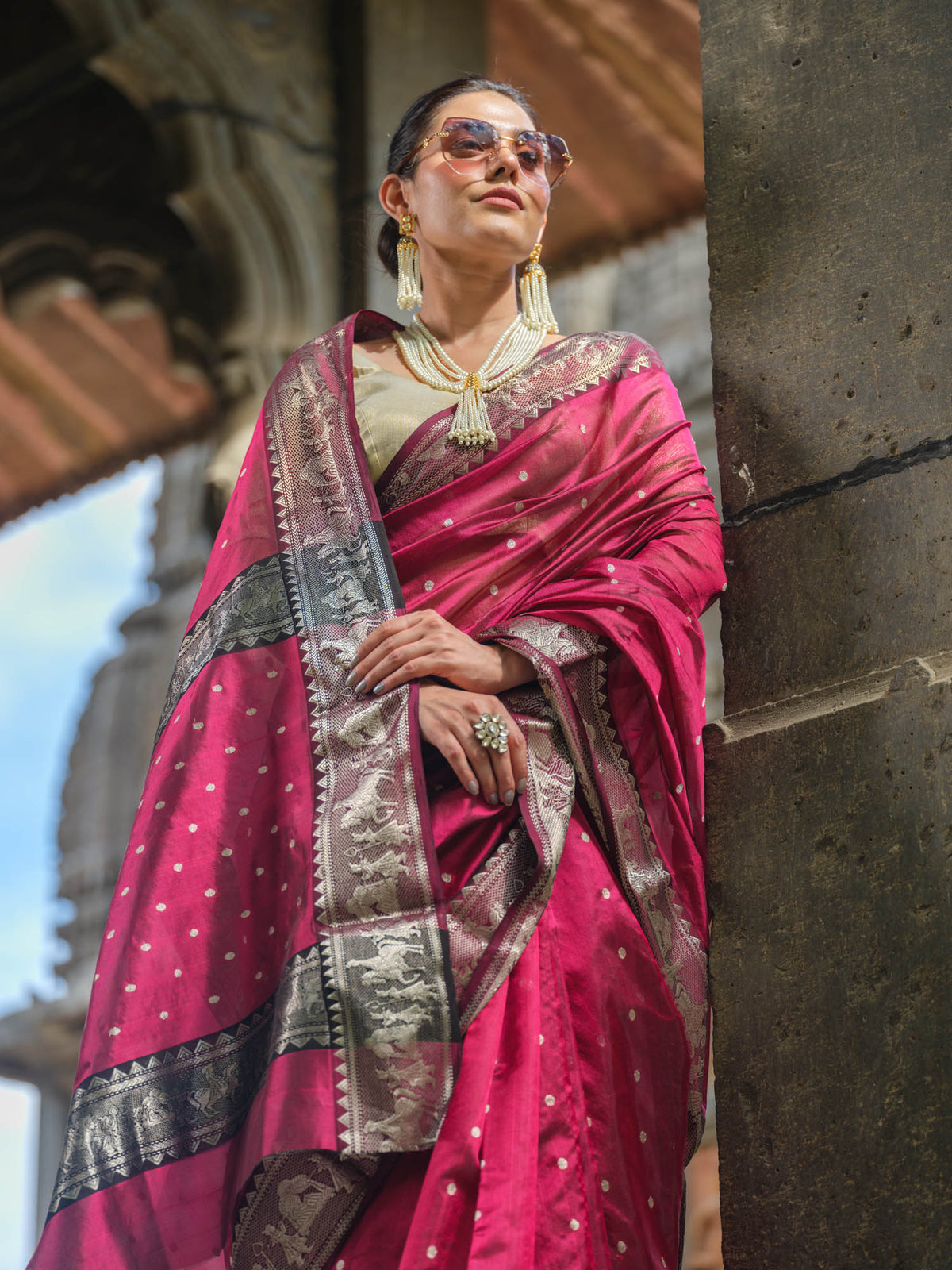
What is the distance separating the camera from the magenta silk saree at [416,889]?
1.98 metres

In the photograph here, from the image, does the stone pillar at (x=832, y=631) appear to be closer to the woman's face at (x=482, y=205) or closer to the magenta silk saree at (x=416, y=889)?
the magenta silk saree at (x=416, y=889)

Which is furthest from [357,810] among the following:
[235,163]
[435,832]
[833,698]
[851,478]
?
[235,163]

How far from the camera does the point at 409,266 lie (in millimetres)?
2758

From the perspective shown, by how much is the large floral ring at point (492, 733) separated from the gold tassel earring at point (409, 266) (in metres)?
Answer: 0.81

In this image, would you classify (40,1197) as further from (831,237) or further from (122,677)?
(831,237)

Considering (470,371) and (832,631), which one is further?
(470,371)

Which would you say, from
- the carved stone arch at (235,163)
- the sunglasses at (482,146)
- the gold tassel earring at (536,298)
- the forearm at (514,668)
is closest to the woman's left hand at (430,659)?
the forearm at (514,668)

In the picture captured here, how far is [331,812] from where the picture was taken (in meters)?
2.17

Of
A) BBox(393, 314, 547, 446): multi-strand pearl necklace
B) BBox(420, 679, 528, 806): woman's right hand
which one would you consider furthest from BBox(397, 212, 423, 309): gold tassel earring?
BBox(420, 679, 528, 806): woman's right hand

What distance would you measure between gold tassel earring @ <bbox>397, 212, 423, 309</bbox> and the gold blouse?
19 centimetres

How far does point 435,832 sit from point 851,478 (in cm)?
67

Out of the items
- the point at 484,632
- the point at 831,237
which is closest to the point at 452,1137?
the point at 484,632

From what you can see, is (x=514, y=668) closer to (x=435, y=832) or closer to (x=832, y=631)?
(x=435, y=832)

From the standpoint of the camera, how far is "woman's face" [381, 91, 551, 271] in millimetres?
2596
